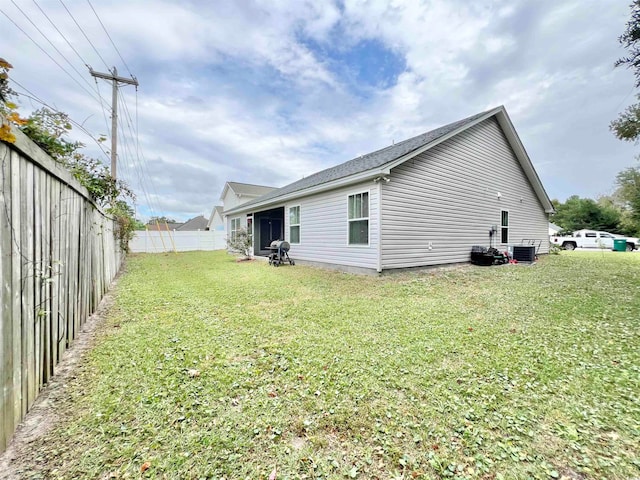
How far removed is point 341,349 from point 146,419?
1926 millimetres

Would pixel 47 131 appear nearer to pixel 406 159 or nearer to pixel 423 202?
pixel 406 159

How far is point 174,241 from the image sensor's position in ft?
69.8

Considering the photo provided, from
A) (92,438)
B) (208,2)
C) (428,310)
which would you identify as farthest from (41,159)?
(208,2)

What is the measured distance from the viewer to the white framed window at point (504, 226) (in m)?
11.6

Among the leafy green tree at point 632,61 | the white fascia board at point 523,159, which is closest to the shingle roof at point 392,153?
the white fascia board at point 523,159

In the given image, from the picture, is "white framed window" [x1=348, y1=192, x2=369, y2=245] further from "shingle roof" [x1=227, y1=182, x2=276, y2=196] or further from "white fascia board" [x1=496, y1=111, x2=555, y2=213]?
"shingle roof" [x1=227, y1=182, x2=276, y2=196]

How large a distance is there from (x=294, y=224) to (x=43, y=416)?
9.82 meters

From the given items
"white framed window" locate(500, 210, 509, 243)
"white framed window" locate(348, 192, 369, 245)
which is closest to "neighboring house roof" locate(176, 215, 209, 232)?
"white framed window" locate(348, 192, 369, 245)

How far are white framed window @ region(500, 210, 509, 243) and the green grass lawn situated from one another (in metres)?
7.61

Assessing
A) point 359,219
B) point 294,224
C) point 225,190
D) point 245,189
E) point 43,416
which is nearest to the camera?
point 43,416

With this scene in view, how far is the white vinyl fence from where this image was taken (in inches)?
771

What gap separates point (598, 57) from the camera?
7.73 m

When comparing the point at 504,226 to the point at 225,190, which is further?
the point at 225,190

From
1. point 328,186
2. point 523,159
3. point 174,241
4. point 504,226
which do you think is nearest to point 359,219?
point 328,186
